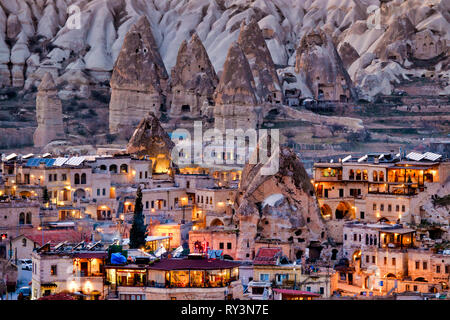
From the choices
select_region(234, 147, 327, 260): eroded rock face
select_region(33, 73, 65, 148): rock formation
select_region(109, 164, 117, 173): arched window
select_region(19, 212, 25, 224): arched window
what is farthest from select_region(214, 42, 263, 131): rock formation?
select_region(19, 212, 25, 224): arched window

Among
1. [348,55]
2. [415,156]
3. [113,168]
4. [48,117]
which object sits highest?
[348,55]

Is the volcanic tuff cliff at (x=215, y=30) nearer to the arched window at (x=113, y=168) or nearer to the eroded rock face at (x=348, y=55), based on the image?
the eroded rock face at (x=348, y=55)

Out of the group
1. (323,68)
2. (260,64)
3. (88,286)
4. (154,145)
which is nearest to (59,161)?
(154,145)

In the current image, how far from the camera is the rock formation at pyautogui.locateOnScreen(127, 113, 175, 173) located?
59969 millimetres

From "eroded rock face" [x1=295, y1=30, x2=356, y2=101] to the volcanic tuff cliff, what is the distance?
147cm

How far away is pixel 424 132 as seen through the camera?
67.2m

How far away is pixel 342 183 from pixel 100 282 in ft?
55.3

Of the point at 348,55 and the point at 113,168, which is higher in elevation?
the point at 348,55

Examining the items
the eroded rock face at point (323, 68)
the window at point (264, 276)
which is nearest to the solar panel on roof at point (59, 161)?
the window at point (264, 276)

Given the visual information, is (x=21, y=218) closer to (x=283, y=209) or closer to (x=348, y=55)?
(x=283, y=209)

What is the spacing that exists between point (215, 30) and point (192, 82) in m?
17.9

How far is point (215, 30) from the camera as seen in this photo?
91.1m

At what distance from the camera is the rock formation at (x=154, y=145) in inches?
2361

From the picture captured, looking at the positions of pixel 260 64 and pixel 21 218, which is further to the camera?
pixel 260 64
